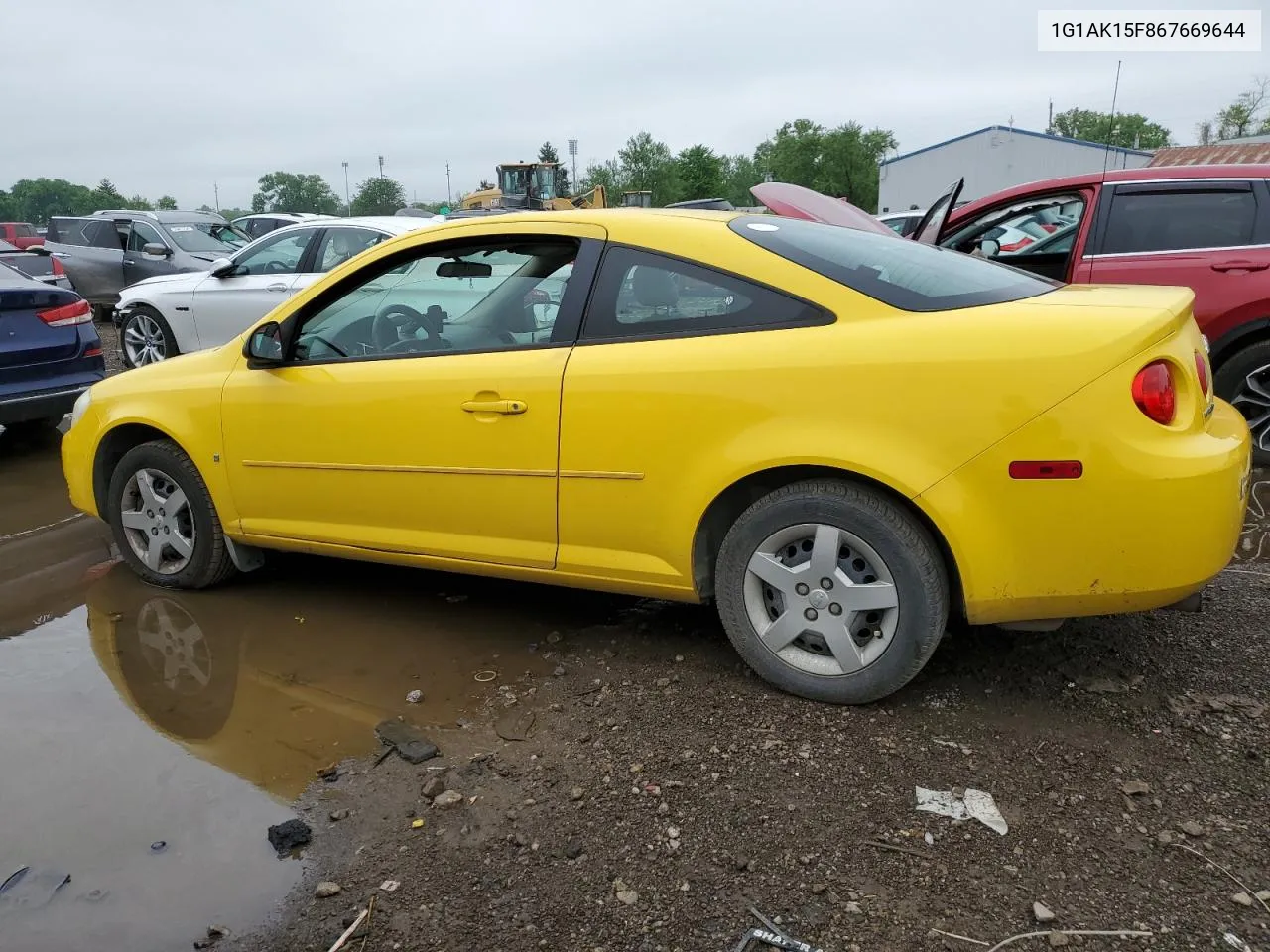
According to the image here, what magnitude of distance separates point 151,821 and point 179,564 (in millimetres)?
1867

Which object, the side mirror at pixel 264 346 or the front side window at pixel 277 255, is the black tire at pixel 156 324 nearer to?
the front side window at pixel 277 255

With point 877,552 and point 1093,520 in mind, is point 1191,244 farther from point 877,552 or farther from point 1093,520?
point 877,552

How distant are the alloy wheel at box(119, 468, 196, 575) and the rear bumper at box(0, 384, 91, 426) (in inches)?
106

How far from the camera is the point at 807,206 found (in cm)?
495

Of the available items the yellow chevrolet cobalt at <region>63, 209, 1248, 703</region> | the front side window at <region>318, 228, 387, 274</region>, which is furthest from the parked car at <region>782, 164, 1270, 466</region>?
the front side window at <region>318, 228, 387, 274</region>

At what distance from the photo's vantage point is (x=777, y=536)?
3.03 meters

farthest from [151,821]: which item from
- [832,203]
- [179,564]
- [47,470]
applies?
[47,470]

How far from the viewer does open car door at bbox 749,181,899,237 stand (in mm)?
4781

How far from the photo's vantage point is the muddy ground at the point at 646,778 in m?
2.26

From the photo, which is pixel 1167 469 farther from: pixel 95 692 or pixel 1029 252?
pixel 1029 252

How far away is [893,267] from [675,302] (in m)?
0.74

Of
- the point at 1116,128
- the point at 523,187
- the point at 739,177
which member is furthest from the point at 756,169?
the point at 523,187

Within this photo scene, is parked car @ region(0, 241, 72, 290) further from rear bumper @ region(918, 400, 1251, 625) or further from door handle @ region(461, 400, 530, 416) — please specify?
rear bumper @ region(918, 400, 1251, 625)

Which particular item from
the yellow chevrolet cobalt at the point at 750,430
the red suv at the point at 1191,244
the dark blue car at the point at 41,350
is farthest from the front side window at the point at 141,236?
the red suv at the point at 1191,244
